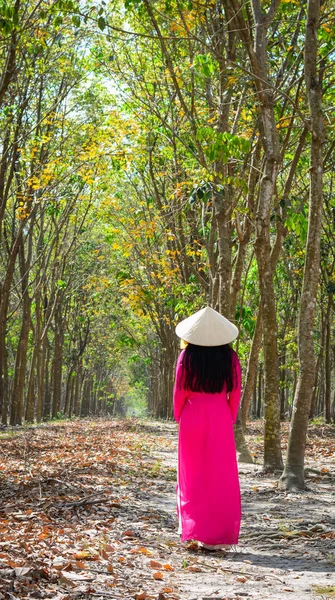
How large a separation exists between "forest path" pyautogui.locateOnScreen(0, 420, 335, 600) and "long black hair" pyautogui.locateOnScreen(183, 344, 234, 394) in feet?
4.48

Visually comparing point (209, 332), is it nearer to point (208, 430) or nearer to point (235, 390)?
point (235, 390)

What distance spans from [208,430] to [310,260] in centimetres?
342

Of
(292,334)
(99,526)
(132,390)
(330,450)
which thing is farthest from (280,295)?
(132,390)

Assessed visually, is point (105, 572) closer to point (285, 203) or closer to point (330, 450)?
point (285, 203)

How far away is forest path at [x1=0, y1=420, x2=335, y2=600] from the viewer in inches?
178

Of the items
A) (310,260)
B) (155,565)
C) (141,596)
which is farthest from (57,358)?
(141,596)

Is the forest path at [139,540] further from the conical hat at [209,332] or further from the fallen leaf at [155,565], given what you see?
the conical hat at [209,332]

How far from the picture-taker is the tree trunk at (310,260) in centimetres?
872

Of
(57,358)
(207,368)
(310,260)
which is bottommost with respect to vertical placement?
(207,368)

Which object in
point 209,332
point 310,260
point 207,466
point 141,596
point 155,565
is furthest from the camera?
point 310,260

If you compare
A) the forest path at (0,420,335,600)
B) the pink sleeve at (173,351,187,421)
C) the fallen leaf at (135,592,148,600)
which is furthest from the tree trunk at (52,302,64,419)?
the fallen leaf at (135,592,148,600)

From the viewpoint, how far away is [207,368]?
19.7 feet

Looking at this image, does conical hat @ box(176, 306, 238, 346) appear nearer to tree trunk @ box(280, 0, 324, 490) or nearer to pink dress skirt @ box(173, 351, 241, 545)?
pink dress skirt @ box(173, 351, 241, 545)

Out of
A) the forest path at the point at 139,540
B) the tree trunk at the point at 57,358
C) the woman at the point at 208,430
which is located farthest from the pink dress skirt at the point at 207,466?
the tree trunk at the point at 57,358
